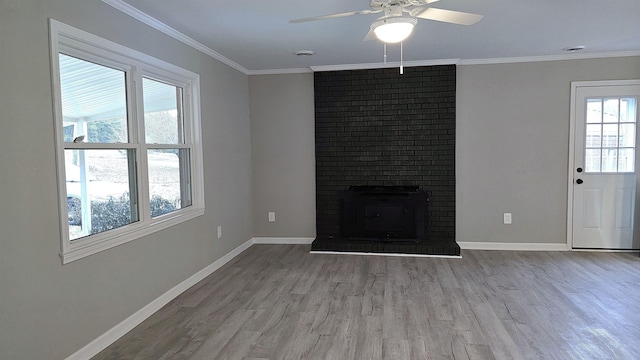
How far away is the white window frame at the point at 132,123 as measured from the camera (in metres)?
2.33

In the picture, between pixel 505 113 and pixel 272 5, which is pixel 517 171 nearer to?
pixel 505 113

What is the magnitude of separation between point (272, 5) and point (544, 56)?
3.60m

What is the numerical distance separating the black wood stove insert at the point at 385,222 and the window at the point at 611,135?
2.02 m

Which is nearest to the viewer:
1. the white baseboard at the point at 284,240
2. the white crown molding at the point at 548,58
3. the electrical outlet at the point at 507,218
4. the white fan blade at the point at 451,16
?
the white fan blade at the point at 451,16

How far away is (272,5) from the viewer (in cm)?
289

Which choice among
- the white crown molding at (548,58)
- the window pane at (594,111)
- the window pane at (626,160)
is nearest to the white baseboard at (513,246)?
the window pane at (626,160)

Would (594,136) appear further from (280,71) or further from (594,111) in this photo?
(280,71)

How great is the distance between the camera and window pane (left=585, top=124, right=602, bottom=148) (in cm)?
480

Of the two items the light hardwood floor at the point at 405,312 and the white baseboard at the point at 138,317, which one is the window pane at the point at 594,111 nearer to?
the light hardwood floor at the point at 405,312

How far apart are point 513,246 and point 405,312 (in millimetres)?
2575

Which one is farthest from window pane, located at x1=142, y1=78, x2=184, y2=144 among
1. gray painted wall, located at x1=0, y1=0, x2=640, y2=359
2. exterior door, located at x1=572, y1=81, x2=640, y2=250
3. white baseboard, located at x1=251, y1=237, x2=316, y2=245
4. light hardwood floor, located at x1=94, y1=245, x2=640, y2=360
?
exterior door, located at x1=572, y1=81, x2=640, y2=250

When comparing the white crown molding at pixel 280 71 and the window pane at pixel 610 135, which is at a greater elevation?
the white crown molding at pixel 280 71

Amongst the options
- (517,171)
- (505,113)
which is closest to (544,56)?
(505,113)

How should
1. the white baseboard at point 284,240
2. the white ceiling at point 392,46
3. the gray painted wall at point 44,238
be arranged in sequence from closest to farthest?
the gray painted wall at point 44,238 < the white ceiling at point 392,46 < the white baseboard at point 284,240
